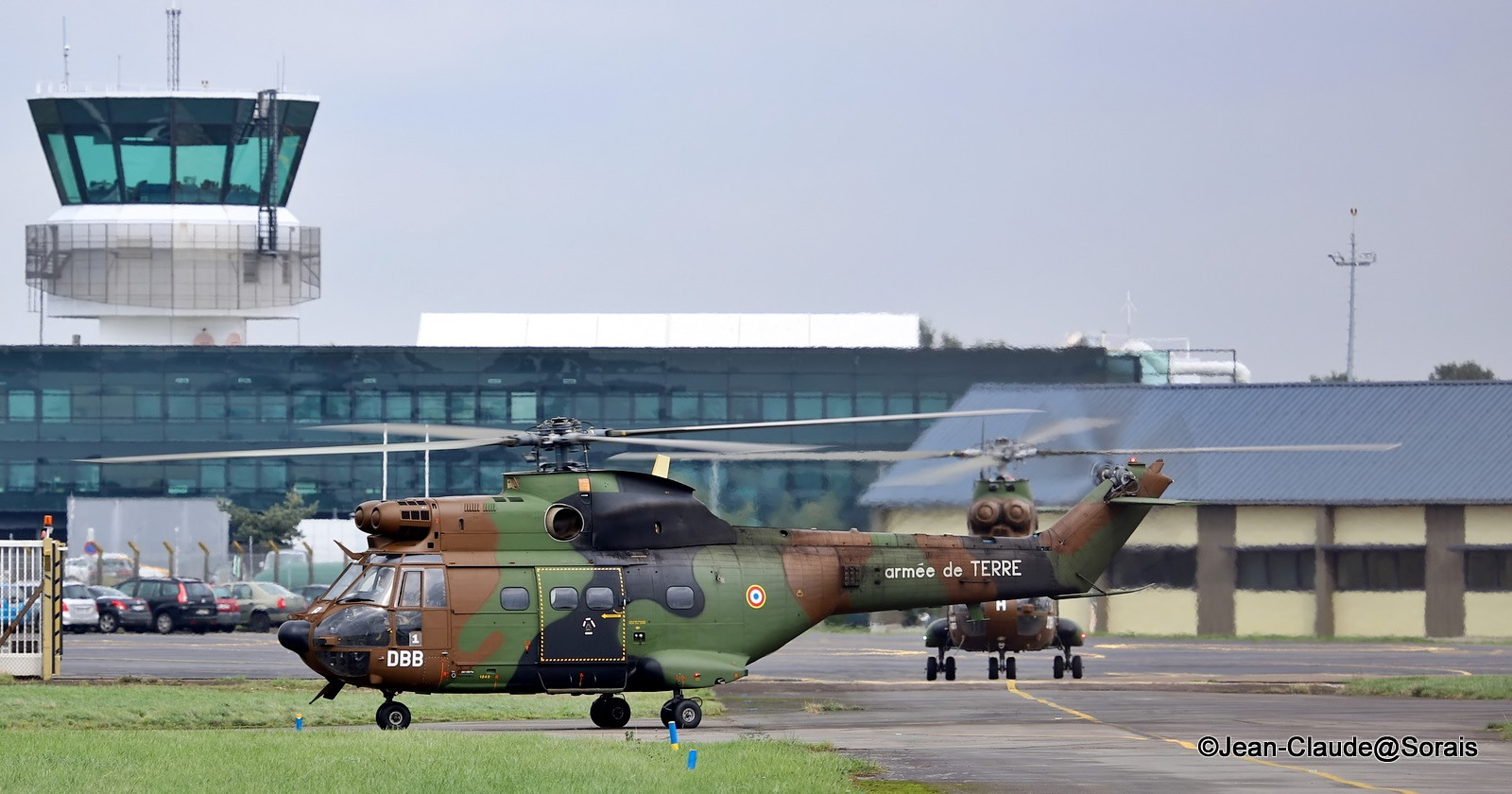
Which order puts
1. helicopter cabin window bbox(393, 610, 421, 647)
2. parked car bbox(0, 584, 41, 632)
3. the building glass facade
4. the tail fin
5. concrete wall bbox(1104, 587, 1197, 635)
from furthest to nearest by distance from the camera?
the building glass facade, concrete wall bbox(1104, 587, 1197, 635), parked car bbox(0, 584, 41, 632), the tail fin, helicopter cabin window bbox(393, 610, 421, 647)

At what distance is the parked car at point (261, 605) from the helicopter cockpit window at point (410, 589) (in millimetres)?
32936

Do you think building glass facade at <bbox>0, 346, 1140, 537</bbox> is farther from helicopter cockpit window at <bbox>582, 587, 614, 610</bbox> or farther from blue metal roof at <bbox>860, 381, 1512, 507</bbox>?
helicopter cockpit window at <bbox>582, 587, 614, 610</bbox>

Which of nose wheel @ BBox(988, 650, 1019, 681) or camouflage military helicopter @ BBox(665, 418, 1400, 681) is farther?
nose wheel @ BBox(988, 650, 1019, 681)

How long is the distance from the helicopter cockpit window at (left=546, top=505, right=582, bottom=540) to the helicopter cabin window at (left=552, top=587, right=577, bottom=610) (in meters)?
0.78

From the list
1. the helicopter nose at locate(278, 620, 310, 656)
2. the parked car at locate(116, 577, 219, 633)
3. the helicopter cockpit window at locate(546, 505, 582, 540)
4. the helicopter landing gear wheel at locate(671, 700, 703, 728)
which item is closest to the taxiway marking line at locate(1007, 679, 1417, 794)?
the helicopter landing gear wheel at locate(671, 700, 703, 728)

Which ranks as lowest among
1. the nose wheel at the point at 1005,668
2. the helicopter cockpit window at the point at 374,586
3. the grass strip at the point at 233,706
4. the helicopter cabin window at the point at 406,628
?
the nose wheel at the point at 1005,668

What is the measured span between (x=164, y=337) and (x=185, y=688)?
66047 millimetres

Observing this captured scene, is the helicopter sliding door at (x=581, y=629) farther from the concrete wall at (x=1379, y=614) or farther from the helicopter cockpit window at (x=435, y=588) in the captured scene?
the concrete wall at (x=1379, y=614)

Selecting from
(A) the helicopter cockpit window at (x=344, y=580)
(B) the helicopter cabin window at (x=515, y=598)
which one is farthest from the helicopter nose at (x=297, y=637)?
(B) the helicopter cabin window at (x=515, y=598)

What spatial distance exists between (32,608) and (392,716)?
41.2ft

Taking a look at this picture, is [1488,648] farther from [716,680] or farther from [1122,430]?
[716,680]

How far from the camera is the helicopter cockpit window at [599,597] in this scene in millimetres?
26703

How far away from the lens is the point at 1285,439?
2547 inches

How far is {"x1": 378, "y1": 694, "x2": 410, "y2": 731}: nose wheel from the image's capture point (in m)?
26.1
